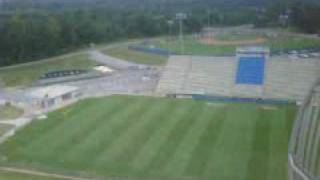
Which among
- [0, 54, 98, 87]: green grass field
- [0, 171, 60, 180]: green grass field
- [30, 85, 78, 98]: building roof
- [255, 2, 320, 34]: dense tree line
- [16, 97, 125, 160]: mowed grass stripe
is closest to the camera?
[0, 171, 60, 180]: green grass field

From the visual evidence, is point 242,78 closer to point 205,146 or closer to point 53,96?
point 205,146

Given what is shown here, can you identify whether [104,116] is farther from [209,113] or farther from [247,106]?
[247,106]

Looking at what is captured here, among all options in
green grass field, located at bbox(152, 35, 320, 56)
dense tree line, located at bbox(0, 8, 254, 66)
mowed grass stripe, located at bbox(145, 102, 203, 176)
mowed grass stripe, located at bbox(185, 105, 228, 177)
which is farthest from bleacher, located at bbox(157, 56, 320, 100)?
dense tree line, located at bbox(0, 8, 254, 66)

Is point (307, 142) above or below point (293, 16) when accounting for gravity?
above

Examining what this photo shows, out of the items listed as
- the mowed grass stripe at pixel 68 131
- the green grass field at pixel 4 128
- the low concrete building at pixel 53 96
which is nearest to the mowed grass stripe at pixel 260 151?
the mowed grass stripe at pixel 68 131

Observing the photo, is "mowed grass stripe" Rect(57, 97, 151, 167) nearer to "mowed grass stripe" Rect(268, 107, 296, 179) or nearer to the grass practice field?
the grass practice field

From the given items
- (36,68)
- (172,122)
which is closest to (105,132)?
(172,122)
